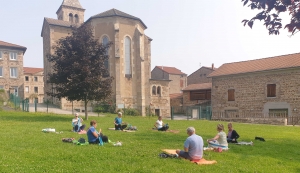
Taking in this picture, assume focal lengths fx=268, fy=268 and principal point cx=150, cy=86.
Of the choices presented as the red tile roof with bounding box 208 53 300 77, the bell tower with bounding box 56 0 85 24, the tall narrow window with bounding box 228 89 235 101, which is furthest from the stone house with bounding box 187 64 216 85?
the bell tower with bounding box 56 0 85 24

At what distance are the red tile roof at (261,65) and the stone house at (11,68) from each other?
33431 millimetres

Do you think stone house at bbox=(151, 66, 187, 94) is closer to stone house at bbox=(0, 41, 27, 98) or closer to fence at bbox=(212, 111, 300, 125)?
fence at bbox=(212, 111, 300, 125)

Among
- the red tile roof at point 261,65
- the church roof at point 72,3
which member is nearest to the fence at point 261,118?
the red tile roof at point 261,65

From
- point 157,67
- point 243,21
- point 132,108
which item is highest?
point 157,67

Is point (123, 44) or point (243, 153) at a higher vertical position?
point (123, 44)

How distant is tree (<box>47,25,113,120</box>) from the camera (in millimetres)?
20234

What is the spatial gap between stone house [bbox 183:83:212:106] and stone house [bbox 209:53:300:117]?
7.44 meters

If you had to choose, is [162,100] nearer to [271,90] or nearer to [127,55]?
[127,55]

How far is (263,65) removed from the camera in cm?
3506

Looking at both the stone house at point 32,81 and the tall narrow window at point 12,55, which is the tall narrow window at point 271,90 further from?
the stone house at point 32,81

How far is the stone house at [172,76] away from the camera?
66.9m

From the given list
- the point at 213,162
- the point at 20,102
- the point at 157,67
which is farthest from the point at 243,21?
the point at 157,67

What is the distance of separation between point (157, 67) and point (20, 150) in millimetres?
61455

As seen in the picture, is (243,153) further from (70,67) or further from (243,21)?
(70,67)
